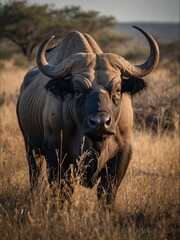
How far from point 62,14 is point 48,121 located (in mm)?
29814

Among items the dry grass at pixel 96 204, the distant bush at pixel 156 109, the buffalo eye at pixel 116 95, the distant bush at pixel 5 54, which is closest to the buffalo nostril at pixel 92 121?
the buffalo eye at pixel 116 95

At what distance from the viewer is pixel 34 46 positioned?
31.8 metres

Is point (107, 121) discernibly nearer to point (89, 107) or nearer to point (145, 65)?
point (89, 107)

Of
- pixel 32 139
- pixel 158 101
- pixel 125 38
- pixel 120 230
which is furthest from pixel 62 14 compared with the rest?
pixel 120 230

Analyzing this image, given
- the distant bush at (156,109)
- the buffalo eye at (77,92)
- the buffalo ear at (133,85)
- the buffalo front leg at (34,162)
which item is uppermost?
the buffalo eye at (77,92)

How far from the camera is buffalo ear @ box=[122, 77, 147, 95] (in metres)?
4.96

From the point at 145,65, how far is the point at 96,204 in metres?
1.68

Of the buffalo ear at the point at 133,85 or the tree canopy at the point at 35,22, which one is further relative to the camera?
the tree canopy at the point at 35,22

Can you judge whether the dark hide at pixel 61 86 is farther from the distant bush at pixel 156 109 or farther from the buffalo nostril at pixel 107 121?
the distant bush at pixel 156 109

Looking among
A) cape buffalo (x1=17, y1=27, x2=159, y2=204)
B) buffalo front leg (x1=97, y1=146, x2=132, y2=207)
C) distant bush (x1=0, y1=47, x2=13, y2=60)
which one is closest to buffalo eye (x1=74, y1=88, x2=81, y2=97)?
cape buffalo (x1=17, y1=27, x2=159, y2=204)

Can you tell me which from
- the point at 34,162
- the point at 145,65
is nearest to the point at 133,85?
the point at 145,65

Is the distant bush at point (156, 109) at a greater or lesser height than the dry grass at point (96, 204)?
lesser

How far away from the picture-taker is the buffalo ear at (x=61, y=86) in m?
4.87

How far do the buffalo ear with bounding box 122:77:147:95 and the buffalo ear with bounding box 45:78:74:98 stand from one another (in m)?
0.60
